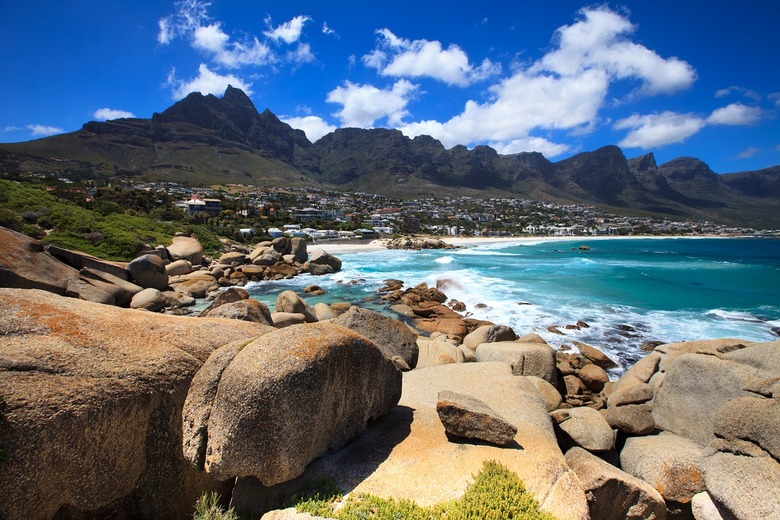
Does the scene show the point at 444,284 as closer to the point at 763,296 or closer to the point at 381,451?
the point at 381,451

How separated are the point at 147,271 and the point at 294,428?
20729mm

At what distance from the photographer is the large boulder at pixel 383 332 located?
10.6m

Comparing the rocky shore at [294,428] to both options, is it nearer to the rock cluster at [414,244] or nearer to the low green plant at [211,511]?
the low green plant at [211,511]

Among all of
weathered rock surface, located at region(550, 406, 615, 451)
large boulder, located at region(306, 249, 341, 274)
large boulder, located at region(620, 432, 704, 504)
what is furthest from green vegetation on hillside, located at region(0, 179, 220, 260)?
large boulder, located at region(620, 432, 704, 504)

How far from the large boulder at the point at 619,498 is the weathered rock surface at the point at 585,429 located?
1205 mm

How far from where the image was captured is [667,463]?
20.0ft

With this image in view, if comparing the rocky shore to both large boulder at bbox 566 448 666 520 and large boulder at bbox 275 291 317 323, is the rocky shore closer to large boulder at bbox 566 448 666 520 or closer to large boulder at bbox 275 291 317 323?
large boulder at bbox 566 448 666 520

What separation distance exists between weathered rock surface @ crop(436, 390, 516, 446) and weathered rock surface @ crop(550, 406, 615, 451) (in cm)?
208

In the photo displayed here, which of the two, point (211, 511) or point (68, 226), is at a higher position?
point (68, 226)

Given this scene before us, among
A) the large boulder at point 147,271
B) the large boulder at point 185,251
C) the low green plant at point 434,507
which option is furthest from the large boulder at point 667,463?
the large boulder at point 185,251

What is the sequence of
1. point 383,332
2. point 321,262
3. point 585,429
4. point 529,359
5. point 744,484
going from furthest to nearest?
point 321,262
point 383,332
point 529,359
point 585,429
point 744,484

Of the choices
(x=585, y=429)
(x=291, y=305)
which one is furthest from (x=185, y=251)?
(x=585, y=429)

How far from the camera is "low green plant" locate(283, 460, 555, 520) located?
4.15m

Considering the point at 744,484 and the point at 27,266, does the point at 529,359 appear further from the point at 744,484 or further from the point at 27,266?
the point at 27,266
